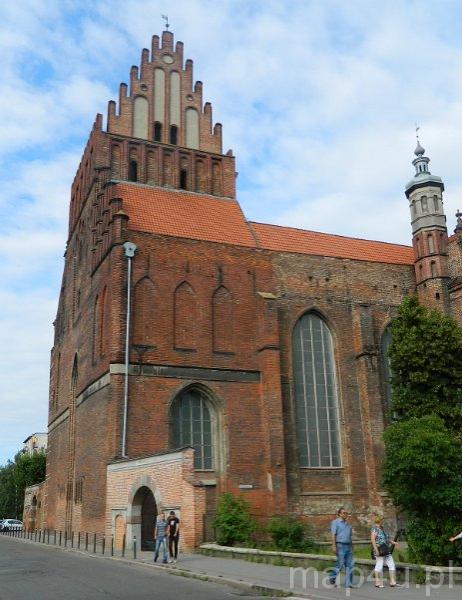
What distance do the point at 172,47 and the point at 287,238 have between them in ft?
39.2

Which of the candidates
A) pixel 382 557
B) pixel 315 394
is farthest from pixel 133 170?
pixel 382 557

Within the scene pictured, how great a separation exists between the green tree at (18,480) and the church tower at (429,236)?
36.1 m

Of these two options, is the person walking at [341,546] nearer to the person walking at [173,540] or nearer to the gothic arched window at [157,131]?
the person walking at [173,540]

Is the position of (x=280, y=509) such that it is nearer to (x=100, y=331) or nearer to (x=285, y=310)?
(x=285, y=310)

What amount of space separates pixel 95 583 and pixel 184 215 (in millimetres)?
18913

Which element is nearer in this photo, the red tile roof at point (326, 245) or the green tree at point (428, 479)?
the green tree at point (428, 479)

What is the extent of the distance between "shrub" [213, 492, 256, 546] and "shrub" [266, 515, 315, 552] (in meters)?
1.63

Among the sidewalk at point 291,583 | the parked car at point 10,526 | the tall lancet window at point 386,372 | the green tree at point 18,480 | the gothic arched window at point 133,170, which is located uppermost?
the gothic arched window at point 133,170

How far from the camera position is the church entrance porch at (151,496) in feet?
59.1

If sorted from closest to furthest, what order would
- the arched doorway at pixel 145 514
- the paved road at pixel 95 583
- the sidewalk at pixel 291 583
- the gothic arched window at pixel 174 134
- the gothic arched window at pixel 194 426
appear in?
the sidewalk at pixel 291 583, the paved road at pixel 95 583, the arched doorway at pixel 145 514, the gothic arched window at pixel 194 426, the gothic arched window at pixel 174 134

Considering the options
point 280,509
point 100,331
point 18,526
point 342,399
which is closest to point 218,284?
point 100,331

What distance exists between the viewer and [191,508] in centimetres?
1795

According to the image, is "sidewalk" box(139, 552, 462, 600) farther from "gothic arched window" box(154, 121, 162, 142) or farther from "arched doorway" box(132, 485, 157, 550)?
"gothic arched window" box(154, 121, 162, 142)

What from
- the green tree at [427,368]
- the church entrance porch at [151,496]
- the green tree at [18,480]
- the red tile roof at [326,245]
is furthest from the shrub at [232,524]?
the green tree at [18,480]
